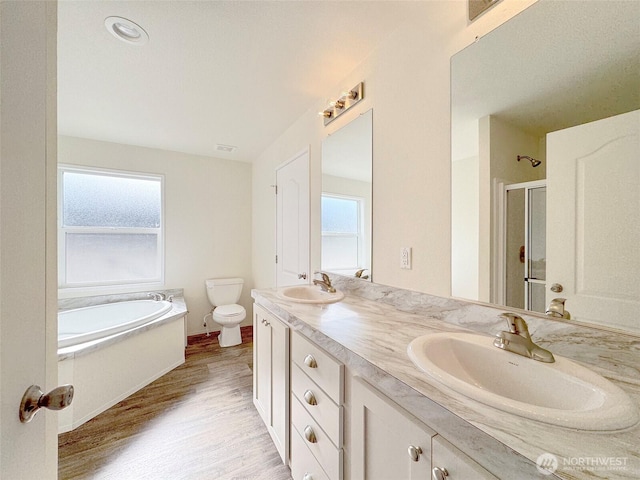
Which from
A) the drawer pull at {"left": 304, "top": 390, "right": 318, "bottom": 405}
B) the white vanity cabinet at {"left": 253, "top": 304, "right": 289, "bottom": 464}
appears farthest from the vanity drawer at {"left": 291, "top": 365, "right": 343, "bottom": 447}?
the white vanity cabinet at {"left": 253, "top": 304, "right": 289, "bottom": 464}

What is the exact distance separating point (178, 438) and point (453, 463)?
1.79 meters

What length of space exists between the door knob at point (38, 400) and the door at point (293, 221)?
1.74 metres

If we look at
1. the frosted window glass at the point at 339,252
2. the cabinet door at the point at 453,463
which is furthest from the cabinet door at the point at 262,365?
the cabinet door at the point at 453,463

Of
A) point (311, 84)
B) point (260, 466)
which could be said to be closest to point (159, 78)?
point (311, 84)

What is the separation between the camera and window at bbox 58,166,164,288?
270cm

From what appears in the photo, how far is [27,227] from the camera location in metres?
0.48

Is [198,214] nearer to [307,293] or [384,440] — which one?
[307,293]

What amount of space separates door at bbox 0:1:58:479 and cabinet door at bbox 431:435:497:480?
78 cm

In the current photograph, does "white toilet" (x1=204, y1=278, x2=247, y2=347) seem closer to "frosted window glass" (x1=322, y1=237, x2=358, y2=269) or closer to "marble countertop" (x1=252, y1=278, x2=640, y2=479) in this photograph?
A: "frosted window glass" (x1=322, y1=237, x2=358, y2=269)

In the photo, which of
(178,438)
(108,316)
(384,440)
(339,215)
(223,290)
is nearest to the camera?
(384,440)

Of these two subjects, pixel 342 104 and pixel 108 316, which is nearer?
pixel 342 104

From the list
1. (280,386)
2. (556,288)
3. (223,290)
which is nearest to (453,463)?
(556,288)

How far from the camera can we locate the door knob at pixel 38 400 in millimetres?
448

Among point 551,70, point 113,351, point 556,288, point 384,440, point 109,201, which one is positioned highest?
point 551,70
